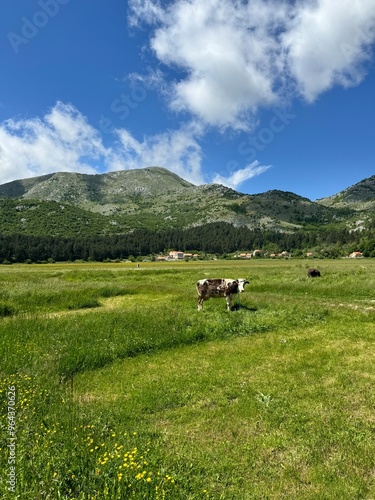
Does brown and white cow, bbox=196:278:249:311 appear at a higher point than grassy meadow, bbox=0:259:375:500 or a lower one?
higher

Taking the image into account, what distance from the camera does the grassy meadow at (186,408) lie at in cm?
574

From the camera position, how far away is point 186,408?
918 cm

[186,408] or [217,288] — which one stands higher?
[217,288]

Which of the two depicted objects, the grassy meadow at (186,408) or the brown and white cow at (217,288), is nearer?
the grassy meadow at (186,408)

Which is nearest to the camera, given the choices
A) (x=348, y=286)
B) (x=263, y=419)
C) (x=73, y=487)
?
(x=73, y=487)

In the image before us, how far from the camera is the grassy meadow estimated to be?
574cm

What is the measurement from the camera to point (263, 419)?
8.41 metres

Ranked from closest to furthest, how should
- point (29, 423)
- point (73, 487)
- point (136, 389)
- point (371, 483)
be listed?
point (73, 487) → point (371, 483) → point (29, 423) → point (136, 389)

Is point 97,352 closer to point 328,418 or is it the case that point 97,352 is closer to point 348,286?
point 328,418

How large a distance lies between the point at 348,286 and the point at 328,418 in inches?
1210

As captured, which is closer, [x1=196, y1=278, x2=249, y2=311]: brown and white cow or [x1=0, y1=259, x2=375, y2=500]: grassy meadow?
[x1=0, y1=259, x2=375, y2=500]: grassy meadow

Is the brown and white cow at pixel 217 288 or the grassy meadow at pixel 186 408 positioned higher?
the brown and white cow at pixel 217 288

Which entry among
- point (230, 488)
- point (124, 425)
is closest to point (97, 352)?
point (124, 425)

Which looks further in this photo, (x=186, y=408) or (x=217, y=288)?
(x=217, y=288)
